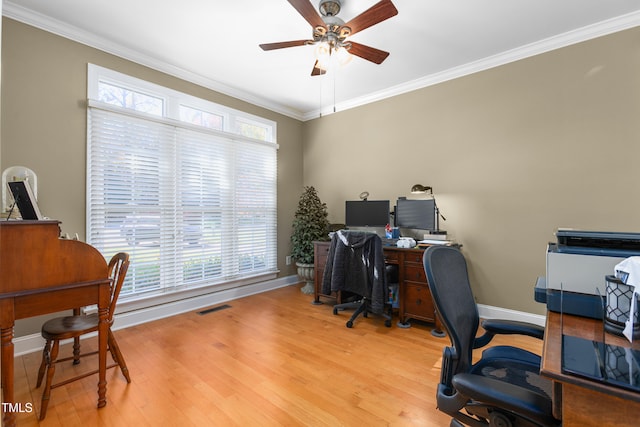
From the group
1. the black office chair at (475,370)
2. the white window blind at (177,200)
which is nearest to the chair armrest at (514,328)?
the black office chair at (475,370)

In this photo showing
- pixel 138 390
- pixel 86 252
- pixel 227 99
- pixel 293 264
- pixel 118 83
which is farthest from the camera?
pixel 293 264

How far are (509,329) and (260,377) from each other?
1.68m

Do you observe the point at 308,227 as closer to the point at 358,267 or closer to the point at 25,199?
the point at 358,267

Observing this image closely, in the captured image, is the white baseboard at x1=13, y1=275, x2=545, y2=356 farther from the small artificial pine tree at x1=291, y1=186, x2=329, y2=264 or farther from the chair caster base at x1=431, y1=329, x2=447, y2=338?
the small artificial pine tree at x1=291, y1=186, x2=329, y2=264

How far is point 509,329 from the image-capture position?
1443 millimetres

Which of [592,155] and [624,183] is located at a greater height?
[592,155]

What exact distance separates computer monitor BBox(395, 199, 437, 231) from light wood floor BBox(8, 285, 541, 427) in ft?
3.63

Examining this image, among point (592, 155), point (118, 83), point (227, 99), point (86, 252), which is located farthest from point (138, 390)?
point (592, 155)

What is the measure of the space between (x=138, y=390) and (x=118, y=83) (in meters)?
2.89

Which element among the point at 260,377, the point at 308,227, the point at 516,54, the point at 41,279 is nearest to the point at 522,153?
the point at 516,54

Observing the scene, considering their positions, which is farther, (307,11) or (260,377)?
(260,377)

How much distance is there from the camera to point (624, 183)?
2607mm

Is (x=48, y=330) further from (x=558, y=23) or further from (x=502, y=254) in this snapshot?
(x=558, y=23)

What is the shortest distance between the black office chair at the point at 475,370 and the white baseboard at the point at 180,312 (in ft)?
6.54
